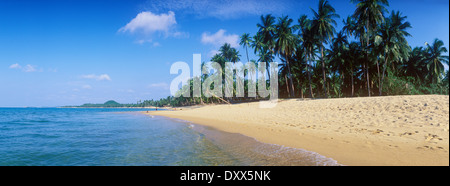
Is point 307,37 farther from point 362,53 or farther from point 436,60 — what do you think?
point 436,60

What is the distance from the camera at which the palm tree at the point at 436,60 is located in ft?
114

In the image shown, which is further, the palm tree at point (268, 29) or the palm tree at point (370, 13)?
the palm tree at point (268, 29)

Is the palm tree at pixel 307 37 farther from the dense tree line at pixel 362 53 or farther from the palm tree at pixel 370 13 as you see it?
the palm tree at pixel 370 13

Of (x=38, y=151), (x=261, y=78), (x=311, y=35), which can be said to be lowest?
(x=38, y=151)

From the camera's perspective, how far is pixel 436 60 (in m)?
34.8

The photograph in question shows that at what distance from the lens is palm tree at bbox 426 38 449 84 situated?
34.8 meters

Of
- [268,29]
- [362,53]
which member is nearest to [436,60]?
[362,53]

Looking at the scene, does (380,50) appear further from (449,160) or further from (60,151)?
(60,151)

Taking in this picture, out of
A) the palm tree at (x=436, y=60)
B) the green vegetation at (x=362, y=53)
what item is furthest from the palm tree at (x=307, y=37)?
the palm tree at (x=436, y=60)
